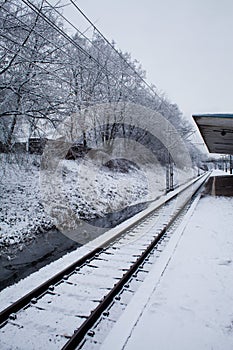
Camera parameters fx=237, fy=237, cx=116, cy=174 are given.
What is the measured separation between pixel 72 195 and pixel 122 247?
6288mm

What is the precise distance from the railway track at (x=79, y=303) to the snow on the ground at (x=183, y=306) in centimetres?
31

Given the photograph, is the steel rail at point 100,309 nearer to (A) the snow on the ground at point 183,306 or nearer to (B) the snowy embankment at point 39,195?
(A) the snow on the ground at point 183,306

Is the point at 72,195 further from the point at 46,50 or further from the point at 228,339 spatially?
the point at 228,339

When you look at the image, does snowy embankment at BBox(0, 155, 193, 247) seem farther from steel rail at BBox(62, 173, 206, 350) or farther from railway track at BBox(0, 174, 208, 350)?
steel rail at BBox(62, 173, 206, 350)

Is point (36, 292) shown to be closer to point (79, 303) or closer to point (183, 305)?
point (79, 303)

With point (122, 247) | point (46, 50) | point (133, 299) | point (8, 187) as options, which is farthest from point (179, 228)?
point (46, 50)

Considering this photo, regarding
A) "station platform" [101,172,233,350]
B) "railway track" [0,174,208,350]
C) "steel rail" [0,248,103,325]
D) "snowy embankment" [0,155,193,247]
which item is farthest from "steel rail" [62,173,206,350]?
"snowy embankment" [0,155,193,247]

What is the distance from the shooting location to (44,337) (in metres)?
3.34

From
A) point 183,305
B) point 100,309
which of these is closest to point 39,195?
point 100,309

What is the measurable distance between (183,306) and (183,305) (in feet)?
0.09

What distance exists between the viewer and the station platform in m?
3.12

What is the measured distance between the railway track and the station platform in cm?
30

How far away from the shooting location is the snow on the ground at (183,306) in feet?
10.3

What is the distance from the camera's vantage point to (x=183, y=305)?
3873mm
